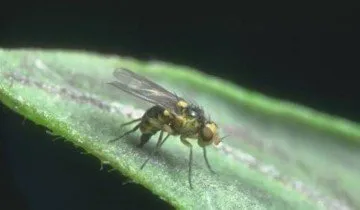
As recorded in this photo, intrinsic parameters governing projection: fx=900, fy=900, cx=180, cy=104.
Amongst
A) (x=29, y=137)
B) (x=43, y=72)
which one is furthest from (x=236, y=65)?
(x=29, y=137)

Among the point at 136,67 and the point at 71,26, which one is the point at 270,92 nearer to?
the point at 71,26

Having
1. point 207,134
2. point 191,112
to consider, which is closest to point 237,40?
point 191,112

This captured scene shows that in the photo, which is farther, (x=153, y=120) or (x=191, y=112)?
(x=191, y=112)

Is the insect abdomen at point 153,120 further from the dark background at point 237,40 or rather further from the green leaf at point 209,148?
the dark background at point 237,40

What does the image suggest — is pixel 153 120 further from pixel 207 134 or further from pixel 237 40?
pixel 237 40

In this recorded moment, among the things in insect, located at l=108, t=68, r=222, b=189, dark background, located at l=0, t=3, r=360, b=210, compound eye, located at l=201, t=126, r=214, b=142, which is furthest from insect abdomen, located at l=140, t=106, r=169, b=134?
dark background, located at l=0, t=3, r=360, b=210

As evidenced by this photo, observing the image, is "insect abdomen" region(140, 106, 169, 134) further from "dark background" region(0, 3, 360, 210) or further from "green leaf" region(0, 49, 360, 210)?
"dark background" region(0, 3, 360, 210)
